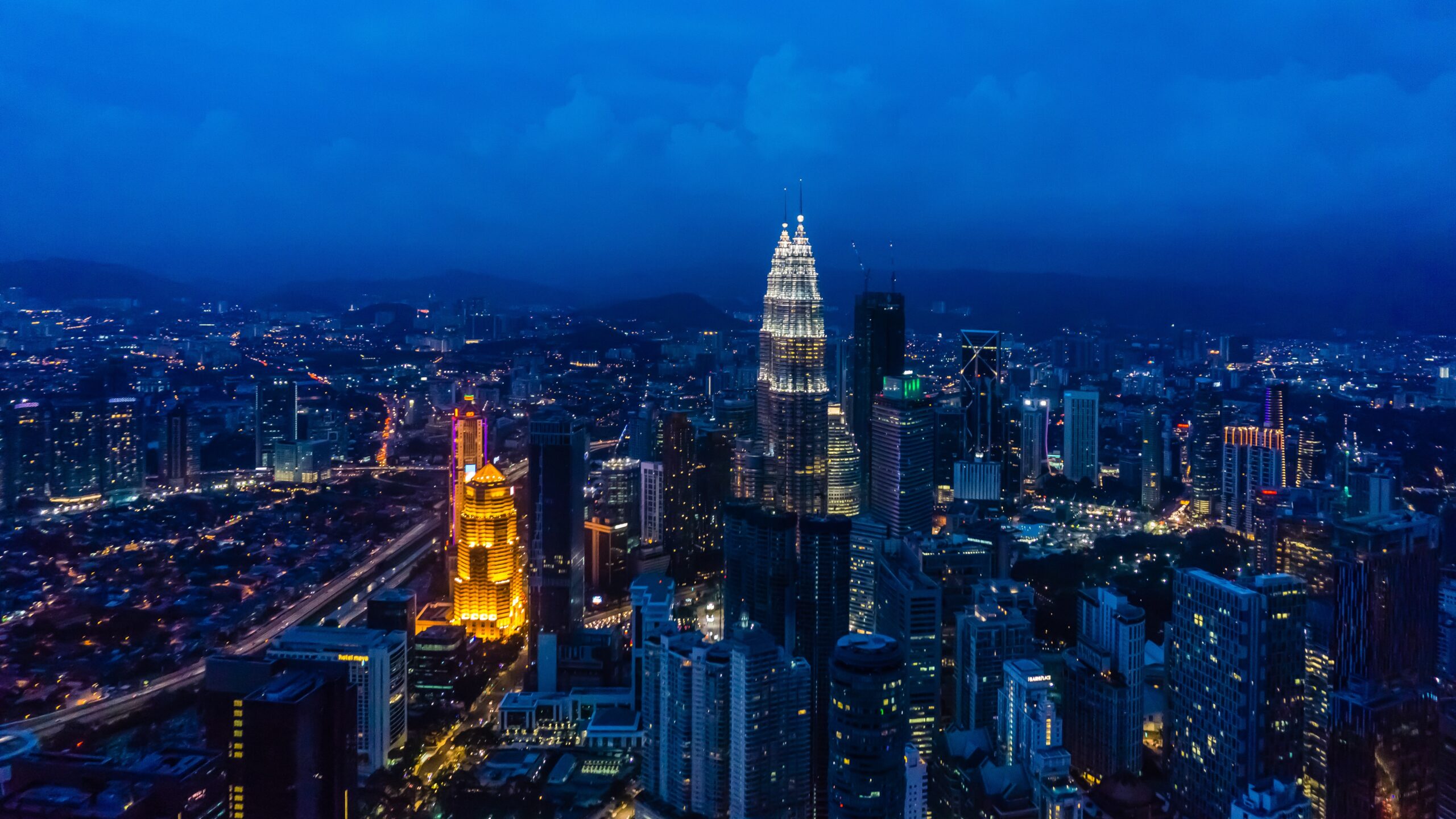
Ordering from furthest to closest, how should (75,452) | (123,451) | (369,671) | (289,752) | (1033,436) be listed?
(1033,436) → (123,451) → (369,671) → (75,452) → (289,752)

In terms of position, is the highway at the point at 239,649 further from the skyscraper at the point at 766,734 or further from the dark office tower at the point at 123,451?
the skyscraper at the point at 766,734

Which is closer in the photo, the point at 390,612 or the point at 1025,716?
the point at 1025,716

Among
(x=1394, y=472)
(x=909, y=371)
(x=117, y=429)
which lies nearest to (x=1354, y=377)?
(x=1394, y=472)

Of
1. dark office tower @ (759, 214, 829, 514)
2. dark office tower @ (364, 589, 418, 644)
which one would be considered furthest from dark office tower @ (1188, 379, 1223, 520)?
dark office tower @ (364, 589, 418, 644)

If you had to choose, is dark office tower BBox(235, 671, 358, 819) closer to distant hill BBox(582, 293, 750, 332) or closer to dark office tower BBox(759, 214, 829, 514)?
distant hill BBox(582, 293, 750, 332)

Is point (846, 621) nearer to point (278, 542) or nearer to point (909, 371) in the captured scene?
point (278, 542)

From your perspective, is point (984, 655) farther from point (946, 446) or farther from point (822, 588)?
point (946, 446)

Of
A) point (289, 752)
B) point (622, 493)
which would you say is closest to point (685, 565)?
point (622, 493)
